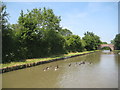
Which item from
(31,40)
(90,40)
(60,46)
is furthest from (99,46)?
(31,40)

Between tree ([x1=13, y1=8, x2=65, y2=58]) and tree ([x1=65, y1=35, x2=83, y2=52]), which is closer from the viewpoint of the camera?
tree ([x1=13, y1=8, x2=65, y2=58])

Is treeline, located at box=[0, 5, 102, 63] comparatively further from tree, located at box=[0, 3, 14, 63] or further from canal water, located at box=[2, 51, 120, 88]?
canal water, located at box=[2, 51, 120, 88]

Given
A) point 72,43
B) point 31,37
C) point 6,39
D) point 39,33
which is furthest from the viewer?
point 72,43

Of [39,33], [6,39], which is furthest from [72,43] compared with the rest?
[6,39]

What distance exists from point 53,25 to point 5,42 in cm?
1096

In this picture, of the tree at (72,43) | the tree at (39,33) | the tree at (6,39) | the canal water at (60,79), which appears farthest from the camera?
the tree at (72,43)

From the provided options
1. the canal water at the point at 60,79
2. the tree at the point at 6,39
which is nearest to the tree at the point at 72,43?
the tree at the point at 6,39

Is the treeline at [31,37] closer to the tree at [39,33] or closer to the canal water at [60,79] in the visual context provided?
the tree at [39,33]

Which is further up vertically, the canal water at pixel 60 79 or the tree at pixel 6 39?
the tree at pixel 6 39

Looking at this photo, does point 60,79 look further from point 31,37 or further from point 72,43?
point 72,43

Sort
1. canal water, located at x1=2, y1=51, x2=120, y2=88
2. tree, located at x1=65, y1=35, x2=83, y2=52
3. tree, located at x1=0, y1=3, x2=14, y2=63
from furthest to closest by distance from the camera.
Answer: tree, located at x1=65, y1=35, x2=83, y2=52, tree, located at x1=0, y1=3, x2=14, y2=63, canal water, located at x1=2, y1=51, x2=120, y2=88

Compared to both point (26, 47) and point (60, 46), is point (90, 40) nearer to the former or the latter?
point (60, 46)

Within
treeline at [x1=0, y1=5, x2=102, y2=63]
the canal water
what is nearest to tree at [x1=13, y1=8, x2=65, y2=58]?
treeline at [x1=0, y1=5, x2=102, y2=63]

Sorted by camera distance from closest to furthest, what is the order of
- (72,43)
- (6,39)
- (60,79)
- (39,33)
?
(60,79)
(6,39)
(39,33)
(72,43)
